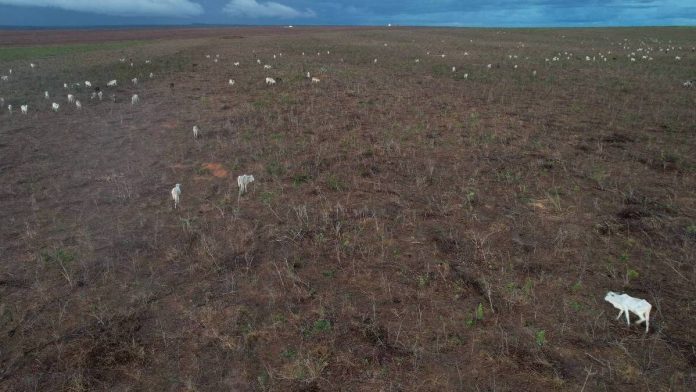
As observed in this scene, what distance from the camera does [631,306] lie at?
4812mm

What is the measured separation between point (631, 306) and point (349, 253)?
3.76 metres

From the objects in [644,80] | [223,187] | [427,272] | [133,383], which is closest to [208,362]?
[133,383]

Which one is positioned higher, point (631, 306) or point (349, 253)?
point (631, 306)

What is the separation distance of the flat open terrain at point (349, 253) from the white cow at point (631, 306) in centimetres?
15

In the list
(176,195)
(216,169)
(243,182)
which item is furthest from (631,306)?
(216,169)

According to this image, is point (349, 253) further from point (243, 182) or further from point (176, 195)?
point (176, 195)

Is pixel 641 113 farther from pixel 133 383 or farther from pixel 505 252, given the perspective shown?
pixel 133 383

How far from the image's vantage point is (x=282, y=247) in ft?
22.4

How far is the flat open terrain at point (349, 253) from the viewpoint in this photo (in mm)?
4496

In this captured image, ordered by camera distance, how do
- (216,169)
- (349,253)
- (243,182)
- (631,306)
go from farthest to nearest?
1. (216,169)
2. (243,182)
3. (349,253)
4. (631,306)

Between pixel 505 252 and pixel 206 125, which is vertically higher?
pixel 206 125

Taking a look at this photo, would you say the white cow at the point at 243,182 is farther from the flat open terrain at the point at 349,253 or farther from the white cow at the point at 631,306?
the white cow at the point at 631,306

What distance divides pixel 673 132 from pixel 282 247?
1295 cm

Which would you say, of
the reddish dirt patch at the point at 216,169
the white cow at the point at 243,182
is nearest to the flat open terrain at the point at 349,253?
the reddish dirt patch at the point at 216,169
